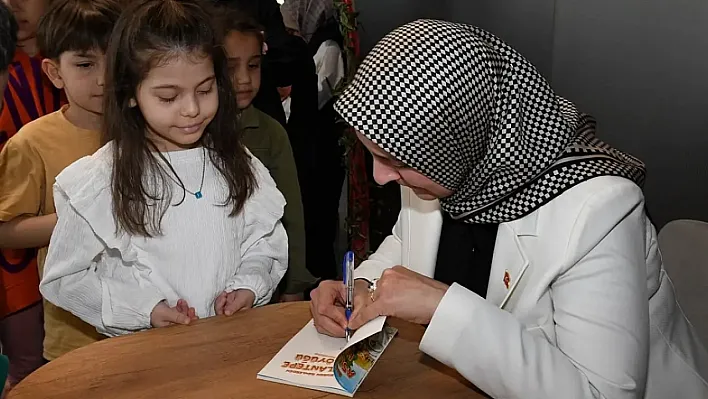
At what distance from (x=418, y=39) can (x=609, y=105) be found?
2007mm

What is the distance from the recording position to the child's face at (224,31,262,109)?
258 cm

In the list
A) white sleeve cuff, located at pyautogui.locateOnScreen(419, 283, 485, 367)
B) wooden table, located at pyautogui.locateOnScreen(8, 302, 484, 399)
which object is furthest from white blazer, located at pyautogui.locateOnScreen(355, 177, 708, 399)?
wooden table, located at pyautogui.locateOnScreen(8, 302, 484, 399)

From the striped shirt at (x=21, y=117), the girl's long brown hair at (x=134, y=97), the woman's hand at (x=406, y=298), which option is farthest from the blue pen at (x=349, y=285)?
the striped shirt at (x=21, y=117)

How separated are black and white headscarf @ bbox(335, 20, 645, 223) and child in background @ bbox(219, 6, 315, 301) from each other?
1101 millimetres

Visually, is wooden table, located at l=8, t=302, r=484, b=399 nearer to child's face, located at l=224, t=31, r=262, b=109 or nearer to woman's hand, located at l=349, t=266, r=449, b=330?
woman's hand, located at l=349, t=266, r=449, b=330

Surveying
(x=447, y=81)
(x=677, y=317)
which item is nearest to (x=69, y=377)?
(x=447, y=81)

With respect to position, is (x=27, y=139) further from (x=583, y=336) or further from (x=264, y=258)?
(x=583, y=336)

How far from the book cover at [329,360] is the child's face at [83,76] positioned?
1.10 metres

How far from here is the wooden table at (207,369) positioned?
154cm

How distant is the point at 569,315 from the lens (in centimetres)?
145

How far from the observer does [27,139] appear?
2363 millimetres

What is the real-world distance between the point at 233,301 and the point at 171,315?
6.7 inches

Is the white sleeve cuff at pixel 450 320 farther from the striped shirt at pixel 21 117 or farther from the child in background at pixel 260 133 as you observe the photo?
the striped shirt at pixel 21 117

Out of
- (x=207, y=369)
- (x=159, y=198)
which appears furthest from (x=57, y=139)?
(x=207, y=369)
